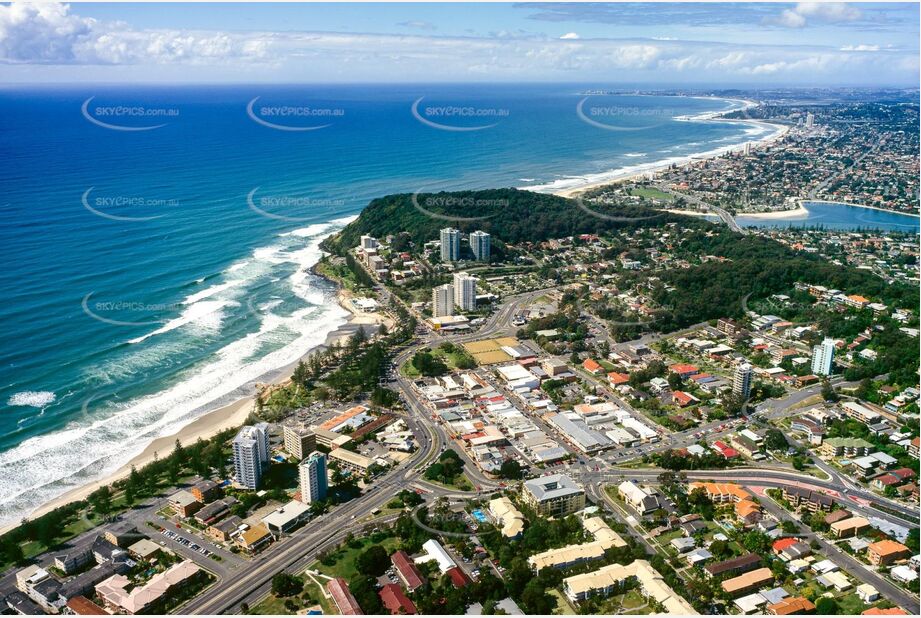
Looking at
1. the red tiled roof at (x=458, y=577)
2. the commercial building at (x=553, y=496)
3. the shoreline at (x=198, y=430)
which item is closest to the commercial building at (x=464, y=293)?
the shoreline at (x=198, y=430)

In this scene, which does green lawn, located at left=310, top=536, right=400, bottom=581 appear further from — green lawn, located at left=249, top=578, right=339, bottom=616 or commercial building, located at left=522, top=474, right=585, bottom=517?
commercial building, located at left=522, top=474, right=585, bottom=517

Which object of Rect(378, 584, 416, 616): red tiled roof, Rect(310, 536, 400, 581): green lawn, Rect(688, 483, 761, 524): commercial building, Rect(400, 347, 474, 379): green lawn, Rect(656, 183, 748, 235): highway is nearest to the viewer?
Rect(378, 584, 416, 616): red tiled roof

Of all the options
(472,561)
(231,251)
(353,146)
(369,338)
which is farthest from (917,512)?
(353,146)

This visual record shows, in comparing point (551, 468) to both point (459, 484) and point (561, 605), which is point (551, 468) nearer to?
point (459, 484)

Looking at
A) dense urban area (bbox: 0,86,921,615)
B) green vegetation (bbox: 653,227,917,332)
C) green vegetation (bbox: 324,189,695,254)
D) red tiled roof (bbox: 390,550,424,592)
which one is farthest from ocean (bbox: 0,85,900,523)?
green vegetation (bbox: 653,227,917,332)

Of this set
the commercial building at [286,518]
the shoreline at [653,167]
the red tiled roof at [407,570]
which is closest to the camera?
the red tiled roof at [407,570]

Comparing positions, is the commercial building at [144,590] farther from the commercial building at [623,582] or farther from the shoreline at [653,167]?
the shoreline at [653,167]

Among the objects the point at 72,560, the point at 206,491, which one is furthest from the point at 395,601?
the point at 72,560

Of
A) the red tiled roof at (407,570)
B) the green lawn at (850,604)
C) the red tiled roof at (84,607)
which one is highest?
the red tiled roof at (407,570)
